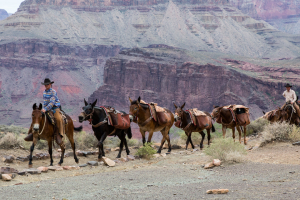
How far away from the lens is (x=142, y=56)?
120500 mm

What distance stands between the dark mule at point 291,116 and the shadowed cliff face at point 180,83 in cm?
8071

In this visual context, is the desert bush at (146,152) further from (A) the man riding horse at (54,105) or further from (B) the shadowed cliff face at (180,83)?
(B) the shadowed cliff face at (180,83)

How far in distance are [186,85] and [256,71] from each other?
1924cm

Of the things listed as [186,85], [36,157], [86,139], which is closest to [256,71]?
[186,85]

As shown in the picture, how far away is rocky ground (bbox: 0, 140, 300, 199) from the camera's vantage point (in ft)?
28.1

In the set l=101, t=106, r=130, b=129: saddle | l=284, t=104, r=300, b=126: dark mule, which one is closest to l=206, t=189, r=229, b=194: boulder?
l=101, t=106, r=130, b=129: saddle

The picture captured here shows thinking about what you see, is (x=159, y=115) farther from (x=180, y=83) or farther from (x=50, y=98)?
(x=180, y=83)

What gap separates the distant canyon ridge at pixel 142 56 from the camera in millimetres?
109500

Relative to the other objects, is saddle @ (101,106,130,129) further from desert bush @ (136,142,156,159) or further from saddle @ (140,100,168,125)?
saddle @ (140,100,168,125)

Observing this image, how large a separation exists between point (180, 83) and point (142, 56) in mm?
14051

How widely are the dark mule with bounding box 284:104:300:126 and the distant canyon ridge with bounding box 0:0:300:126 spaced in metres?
78.2

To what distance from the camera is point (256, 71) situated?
4414 inches

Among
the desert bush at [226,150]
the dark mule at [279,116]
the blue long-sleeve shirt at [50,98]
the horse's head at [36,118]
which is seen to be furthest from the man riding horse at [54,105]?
the dark mule at [279,116]

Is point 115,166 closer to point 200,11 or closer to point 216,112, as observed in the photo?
point 216,112
